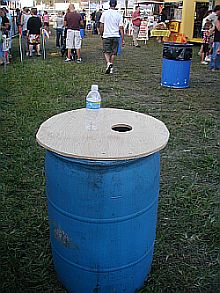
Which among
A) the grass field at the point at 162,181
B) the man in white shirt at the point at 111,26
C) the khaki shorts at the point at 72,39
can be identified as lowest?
the grass field at the point at 162,181

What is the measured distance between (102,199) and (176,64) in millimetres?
6349

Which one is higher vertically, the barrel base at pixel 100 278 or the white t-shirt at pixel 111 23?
the white t-shirt at pixel 111 23

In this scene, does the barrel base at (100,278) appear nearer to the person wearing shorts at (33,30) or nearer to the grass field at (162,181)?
the grass field at (162,181)

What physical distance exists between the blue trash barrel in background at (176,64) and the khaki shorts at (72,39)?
413cm

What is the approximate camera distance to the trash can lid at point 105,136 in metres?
1.86

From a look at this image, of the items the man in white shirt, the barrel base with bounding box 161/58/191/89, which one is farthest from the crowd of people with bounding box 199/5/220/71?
the man in white shirt

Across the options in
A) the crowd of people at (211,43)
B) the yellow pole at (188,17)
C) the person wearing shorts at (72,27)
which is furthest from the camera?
the yellow pole at (188,17)

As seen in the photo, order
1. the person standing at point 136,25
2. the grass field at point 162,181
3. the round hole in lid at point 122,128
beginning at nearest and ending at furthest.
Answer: the round hole in lid at point 122,128, the grass field at point 162,181, the person standing at point 136,25

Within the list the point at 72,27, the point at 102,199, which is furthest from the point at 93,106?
the point at 72,27

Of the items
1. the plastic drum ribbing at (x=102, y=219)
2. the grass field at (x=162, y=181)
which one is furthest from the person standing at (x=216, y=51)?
the plastic drum ribbing at (x=102, y=219)

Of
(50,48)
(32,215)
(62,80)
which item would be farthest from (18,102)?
(50,48)

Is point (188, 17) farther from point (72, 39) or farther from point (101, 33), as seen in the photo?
point (101, 33)

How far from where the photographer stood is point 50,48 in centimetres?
1501

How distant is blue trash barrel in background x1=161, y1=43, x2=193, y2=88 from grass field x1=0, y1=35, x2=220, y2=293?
0.24 meters
